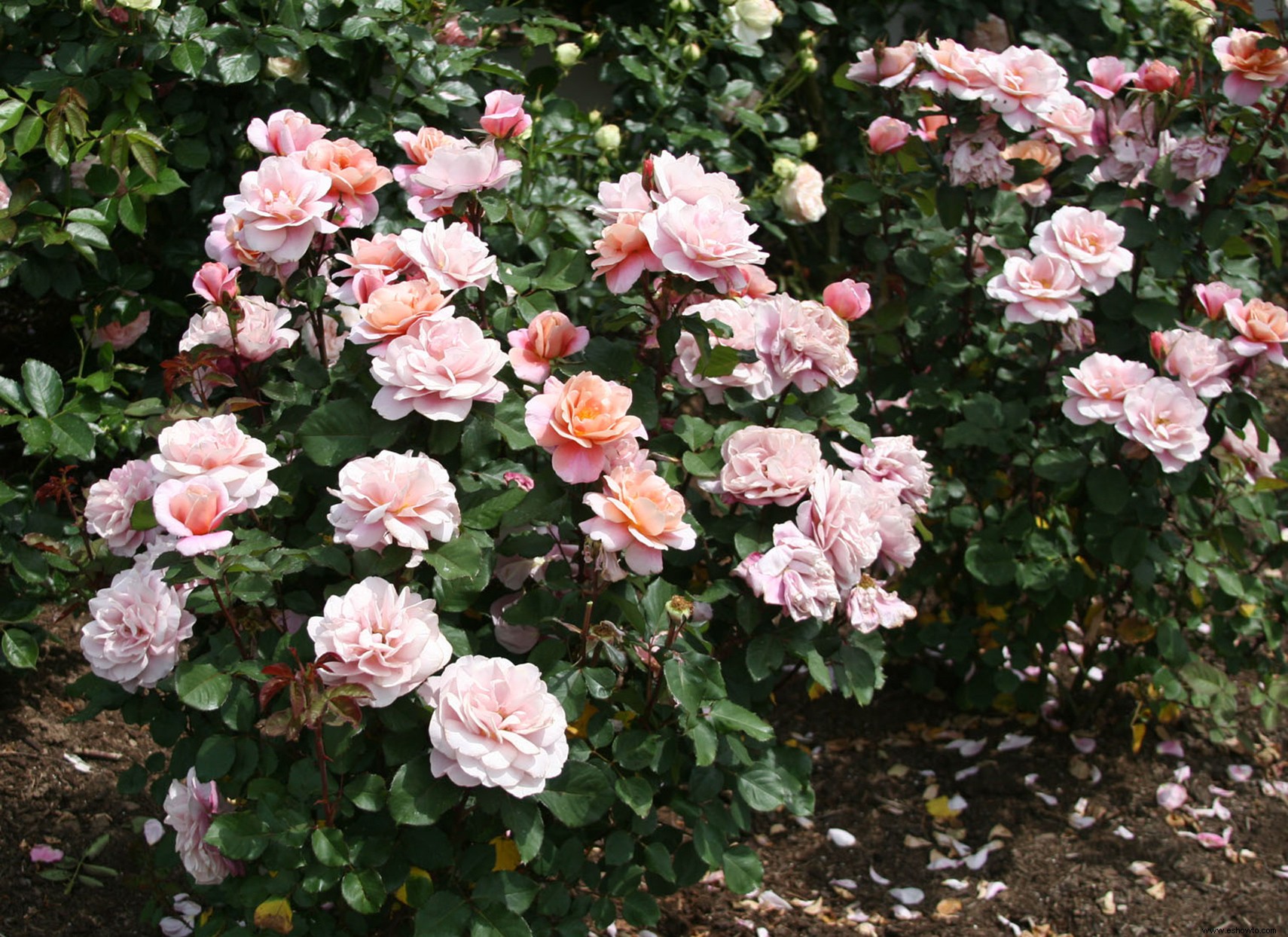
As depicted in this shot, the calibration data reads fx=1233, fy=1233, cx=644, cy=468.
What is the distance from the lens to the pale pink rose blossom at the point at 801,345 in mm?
1686

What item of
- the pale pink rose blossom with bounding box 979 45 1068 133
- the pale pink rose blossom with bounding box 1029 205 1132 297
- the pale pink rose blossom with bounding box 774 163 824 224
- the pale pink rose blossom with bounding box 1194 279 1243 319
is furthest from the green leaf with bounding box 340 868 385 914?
the pale pink rose blossom with bounding box 774 163 824 224

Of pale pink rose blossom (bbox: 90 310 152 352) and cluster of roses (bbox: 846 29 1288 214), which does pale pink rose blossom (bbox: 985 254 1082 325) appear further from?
pale pink rose blossom (bbox: 90 310 152 352)

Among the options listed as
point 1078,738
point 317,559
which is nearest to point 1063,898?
point 1078,738

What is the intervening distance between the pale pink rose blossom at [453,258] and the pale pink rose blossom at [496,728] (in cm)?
49

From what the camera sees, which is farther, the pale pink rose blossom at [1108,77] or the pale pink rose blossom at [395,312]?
the pale pink rose blossom at [1108,77]

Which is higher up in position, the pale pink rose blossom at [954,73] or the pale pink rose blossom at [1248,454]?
the pale pink rose blossom at [954,73]

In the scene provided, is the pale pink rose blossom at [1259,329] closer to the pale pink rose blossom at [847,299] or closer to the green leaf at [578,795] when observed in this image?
the pale pink rose blossom at [847,299]

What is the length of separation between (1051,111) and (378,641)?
1562 mm

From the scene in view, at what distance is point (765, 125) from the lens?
2.93 m

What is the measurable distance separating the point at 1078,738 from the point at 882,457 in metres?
1.33

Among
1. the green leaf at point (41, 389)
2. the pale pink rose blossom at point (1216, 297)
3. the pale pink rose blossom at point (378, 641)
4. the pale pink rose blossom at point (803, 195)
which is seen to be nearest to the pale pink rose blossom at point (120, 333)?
the green leaf at point (41, 389)

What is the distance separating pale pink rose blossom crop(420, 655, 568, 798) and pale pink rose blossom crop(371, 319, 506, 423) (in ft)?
0.97

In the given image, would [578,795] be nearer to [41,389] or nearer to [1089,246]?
[41,389]

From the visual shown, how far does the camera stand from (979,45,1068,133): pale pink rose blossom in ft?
7.03
